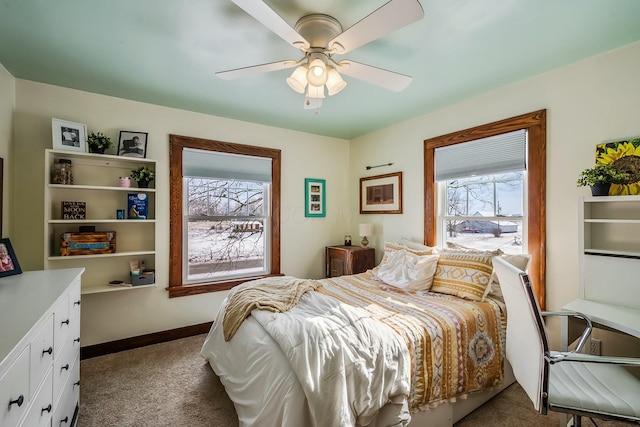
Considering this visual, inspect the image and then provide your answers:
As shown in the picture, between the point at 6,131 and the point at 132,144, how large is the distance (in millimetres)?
870

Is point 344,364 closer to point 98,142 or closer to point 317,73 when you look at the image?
point 317,73

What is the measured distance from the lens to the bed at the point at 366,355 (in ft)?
4.37

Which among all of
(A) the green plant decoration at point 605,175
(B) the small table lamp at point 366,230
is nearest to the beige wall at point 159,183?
(B) the small table lamp at point 366,230

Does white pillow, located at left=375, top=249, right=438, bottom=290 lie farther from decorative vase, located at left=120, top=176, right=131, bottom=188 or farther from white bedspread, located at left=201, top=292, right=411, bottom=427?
decorative vase, located at left=120, top=176, right=131, bottom=188

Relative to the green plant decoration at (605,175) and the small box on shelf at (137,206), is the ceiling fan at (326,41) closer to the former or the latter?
the green plant decoration at (605,175)

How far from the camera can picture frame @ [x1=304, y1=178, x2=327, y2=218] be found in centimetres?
402

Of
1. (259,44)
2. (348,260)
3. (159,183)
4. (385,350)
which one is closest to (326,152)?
(348,260)

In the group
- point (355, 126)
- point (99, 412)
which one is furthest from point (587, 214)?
Result: point (99, 412)

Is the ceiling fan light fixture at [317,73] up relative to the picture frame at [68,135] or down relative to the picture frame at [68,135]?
up

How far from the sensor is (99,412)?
1.90 metres

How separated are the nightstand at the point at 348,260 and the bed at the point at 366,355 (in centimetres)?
123

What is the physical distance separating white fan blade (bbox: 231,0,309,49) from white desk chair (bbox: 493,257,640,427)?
1689 mm

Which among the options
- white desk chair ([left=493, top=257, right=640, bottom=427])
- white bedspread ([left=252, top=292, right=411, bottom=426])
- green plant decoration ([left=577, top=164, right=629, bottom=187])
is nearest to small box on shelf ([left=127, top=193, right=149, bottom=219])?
white bedspread ([left=252, top=292, right=411, bottom=426])

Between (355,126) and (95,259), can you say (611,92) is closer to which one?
(355,126)
